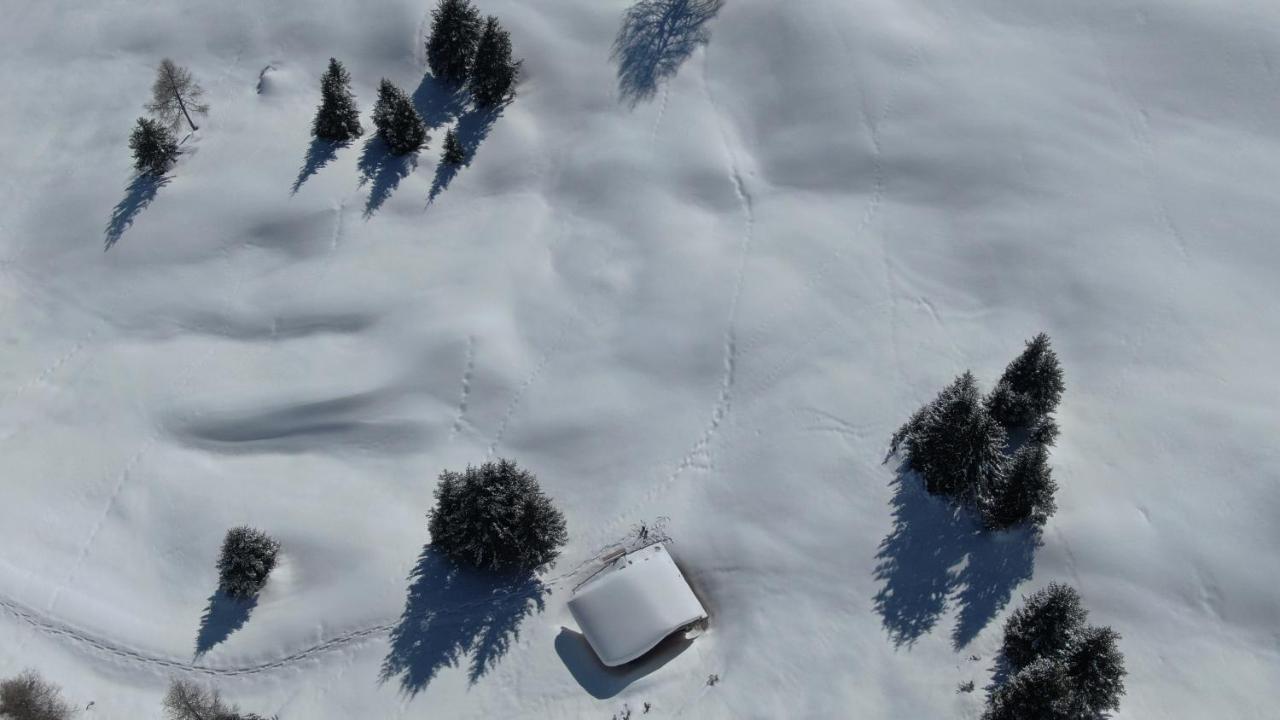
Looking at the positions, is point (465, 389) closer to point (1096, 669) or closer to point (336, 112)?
point (336, 112)

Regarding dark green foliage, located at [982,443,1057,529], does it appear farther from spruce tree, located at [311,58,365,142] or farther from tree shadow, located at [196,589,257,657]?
spruce tree, located at [311,58,365,142]

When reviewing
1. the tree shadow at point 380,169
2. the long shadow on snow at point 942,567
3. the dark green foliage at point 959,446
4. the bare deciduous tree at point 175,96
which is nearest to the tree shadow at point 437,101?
the tree shadow at point 380,169

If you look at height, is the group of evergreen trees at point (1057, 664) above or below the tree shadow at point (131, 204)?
above

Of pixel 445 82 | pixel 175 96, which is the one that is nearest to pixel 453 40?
pixel 445 82

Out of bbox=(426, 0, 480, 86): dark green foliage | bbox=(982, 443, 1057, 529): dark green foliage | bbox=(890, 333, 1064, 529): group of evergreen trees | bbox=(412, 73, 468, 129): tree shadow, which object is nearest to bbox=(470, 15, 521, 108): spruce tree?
bbox=(426, 0, 480, 86): dark green foliage

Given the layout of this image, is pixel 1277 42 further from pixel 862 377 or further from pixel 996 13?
pixel 862 377

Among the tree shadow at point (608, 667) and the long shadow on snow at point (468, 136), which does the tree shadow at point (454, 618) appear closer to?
the tree shadow at point (608, 667)
